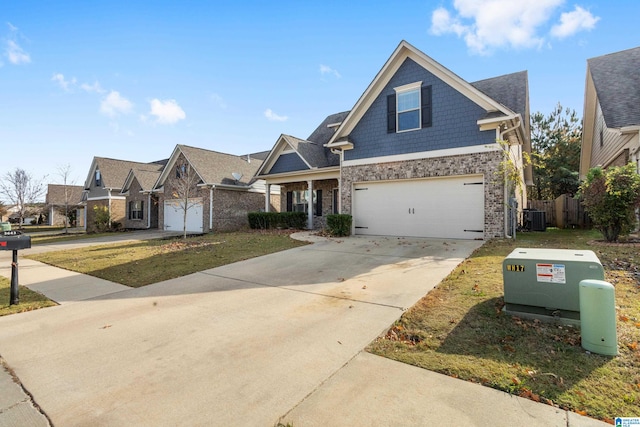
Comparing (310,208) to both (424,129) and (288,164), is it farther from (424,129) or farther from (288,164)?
(424,129)

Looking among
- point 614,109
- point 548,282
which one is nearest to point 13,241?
point 548,282

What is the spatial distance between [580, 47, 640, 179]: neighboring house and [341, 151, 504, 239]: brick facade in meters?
4.47

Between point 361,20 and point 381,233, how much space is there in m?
8.14

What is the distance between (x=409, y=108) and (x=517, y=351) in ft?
36.6

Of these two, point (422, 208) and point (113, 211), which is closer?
point (422, 208)

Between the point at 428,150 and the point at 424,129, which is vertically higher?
the point at 424,129

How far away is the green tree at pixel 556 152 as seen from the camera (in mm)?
26305

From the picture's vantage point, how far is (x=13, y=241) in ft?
16.2

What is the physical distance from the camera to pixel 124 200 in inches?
1092

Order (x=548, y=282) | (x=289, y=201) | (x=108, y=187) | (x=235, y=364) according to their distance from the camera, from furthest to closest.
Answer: (x=108, y=187) → (x=289, y=201) → (x=548, y=282) → (x=235, y=364)

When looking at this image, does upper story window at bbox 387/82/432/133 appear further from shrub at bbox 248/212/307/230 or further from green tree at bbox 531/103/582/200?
green tree at bbox 531/103/582/200

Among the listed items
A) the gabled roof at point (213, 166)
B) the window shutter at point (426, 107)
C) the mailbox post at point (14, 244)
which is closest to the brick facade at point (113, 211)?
the gabled roof at point (213, 166)

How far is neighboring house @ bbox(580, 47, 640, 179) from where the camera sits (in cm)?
1091

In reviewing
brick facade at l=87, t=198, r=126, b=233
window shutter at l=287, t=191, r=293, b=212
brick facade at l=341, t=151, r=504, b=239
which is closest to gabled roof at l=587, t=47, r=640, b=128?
brick facade at l=341, t=151, r=504, b=239
